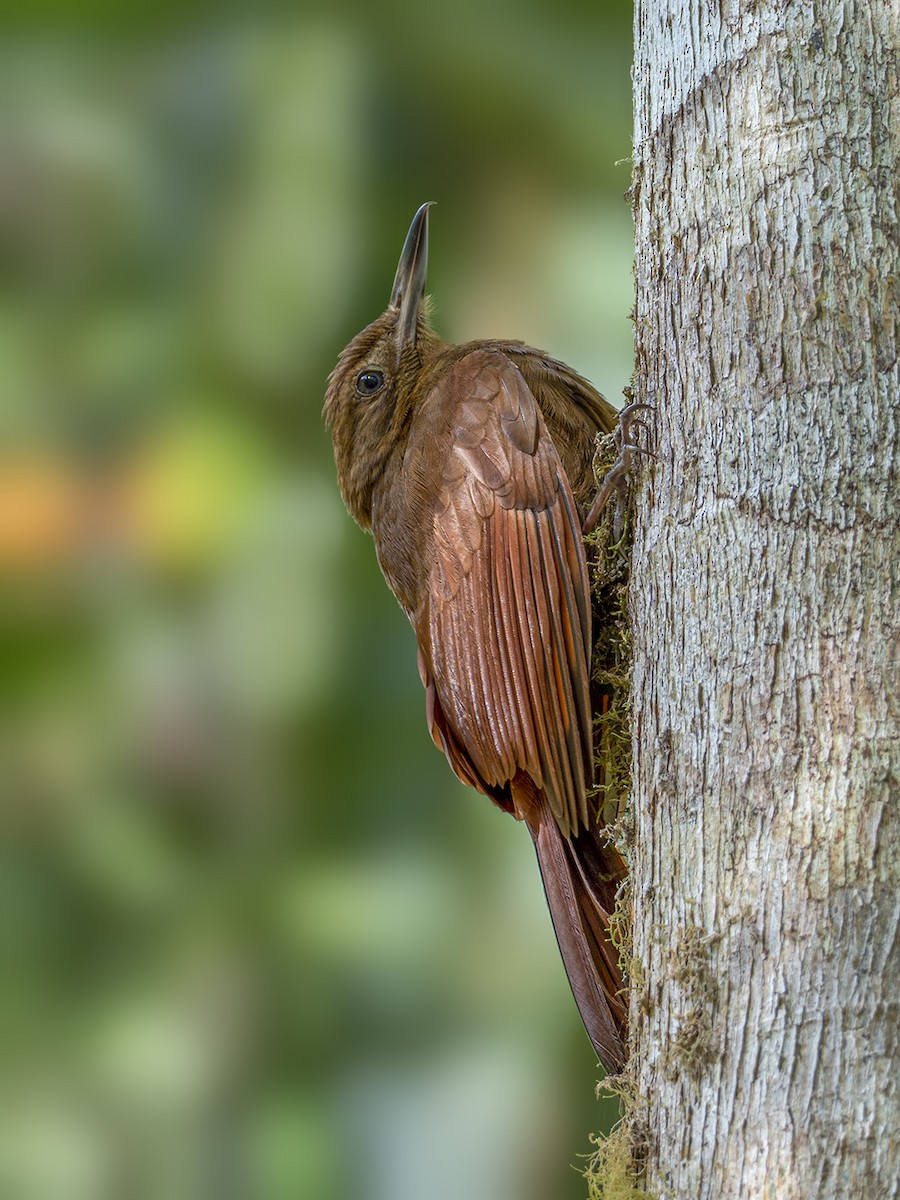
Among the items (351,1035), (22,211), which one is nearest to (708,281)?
(351,1035)

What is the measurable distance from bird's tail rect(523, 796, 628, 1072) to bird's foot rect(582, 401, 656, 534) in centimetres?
66

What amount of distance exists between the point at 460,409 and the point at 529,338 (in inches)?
94.9

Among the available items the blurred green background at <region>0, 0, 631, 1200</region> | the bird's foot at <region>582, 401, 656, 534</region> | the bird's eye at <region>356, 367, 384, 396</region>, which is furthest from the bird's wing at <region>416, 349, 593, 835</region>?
the blurred green background at <region>0, 0, 631, 1200</region>

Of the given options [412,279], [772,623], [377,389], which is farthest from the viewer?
[412,279]

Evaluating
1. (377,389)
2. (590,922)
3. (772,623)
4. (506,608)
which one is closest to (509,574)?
(506,608)

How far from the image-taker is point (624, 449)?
6.65 ft

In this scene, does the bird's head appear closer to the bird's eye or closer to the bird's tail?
the bird's eye

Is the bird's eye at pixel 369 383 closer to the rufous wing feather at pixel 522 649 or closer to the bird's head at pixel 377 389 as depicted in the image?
the bird's head at pixel 377 389

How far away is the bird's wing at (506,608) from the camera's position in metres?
2.39

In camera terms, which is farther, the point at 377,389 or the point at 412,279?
the point at 412,279

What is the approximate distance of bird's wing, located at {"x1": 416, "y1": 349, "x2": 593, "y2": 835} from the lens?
94.2 inches

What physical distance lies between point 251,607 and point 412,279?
2.10m

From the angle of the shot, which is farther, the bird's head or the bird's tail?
the bird's head

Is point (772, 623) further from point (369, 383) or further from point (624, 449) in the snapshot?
point (369, 383)
